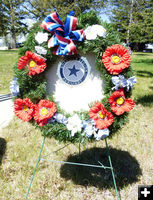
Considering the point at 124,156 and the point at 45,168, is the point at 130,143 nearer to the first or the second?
the point at 124,156

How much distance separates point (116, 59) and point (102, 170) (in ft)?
5.23

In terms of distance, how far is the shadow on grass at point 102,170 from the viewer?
7.47ft

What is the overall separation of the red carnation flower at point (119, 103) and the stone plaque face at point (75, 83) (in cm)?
14

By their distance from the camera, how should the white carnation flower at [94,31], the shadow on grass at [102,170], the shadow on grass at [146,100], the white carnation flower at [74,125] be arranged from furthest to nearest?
the shadow on grass at [146,100] → the shadow on grass at [102,170] → the white carnation flower at [74,125] → the white carnation flower at [94,31]

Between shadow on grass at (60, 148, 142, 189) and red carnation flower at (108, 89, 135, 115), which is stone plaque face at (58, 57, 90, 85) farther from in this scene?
shadow on grass at (60, 148, 142, 189)

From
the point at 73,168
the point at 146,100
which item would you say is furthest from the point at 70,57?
the point at 146,100

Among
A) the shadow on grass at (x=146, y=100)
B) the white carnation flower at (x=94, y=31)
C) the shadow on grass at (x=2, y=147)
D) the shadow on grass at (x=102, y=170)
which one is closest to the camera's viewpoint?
the white carnation flower at (x=94, y=31)

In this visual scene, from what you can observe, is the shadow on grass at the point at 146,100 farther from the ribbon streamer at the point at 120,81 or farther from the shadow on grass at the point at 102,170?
the ribbon streamer at the point at 120,81

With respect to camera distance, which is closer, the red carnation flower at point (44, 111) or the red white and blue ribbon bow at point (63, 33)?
the red white and blue ribbon bow at point (63, 33)

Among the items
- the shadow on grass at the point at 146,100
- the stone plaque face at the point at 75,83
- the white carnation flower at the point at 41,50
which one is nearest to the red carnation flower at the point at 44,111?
the stone plaque face at the point at 75,83

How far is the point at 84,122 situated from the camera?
5.79 feet

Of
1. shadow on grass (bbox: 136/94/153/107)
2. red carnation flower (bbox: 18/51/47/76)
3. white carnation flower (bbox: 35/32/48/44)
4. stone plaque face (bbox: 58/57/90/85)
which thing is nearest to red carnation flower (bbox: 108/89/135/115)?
stone plaque face (bbox: 58/57/90/85)

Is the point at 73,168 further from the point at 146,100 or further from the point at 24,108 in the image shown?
the point at 146,100

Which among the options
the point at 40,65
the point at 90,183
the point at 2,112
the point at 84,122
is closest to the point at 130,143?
the point at 90,183
